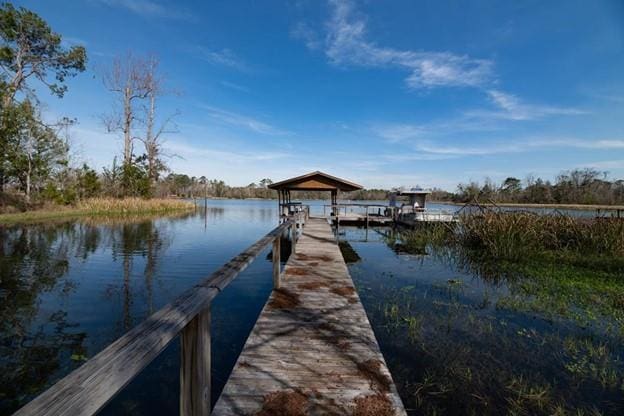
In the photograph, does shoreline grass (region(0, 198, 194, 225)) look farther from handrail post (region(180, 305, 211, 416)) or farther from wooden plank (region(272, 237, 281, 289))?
handrail post (region(180, 305, 211, 416))

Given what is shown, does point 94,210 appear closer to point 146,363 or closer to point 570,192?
Answer: point 146,363

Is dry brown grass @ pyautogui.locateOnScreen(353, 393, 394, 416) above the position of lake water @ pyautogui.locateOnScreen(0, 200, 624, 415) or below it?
above

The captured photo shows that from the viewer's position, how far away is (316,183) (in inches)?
765

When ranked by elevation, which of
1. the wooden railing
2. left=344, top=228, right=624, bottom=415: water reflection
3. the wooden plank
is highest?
the wooden railing

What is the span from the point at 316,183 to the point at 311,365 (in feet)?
54.9

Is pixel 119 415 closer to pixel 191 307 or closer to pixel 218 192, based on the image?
pixel 191 307

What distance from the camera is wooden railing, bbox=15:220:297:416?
0.76 metres

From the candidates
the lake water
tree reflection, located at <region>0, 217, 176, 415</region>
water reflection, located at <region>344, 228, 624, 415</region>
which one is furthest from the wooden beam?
tree reflection, located at <region>0, 217, 176, 415</region>

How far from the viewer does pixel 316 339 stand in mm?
3619

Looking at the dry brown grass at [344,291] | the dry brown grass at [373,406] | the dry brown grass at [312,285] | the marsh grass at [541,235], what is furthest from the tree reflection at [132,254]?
the marsh grass at [541,235]

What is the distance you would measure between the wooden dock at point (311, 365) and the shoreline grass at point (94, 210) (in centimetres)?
1949

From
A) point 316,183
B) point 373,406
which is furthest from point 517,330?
point 316,183

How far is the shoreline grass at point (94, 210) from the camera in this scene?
17250mm

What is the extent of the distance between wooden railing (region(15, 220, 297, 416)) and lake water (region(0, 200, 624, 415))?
7.89 feet
